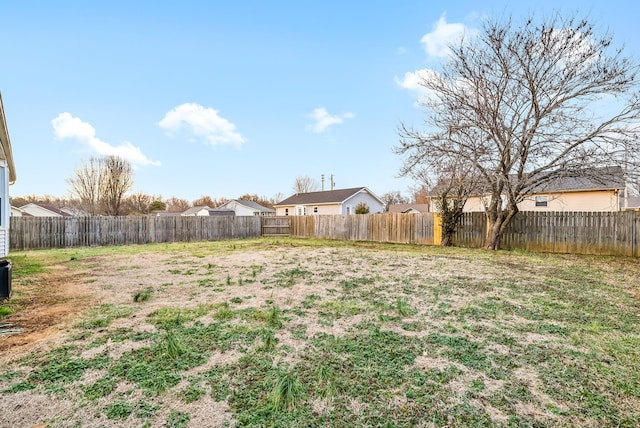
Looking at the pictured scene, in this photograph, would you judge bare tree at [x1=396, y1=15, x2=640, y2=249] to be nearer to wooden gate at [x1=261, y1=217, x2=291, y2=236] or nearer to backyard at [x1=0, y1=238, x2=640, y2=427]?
backyard at [x1=0, y1=238, x2=640, y2=427]

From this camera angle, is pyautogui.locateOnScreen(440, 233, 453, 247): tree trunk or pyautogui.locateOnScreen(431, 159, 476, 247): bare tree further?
pyautogui.locateOnScreen(440, 233, 453, 247): tree trunk

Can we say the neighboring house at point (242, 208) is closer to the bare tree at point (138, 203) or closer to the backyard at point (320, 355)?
the bare tree at point (138, 203)

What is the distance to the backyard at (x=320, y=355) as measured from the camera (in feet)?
6.16

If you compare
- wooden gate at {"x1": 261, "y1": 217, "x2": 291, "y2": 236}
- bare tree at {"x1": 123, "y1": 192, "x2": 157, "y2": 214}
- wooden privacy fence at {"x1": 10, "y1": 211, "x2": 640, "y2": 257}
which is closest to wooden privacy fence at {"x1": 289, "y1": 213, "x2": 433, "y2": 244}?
wooden privacy fence at {"x1": 10, "y1": 211, "x2": 640, "y2": 257}

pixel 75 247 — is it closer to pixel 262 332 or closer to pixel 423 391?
pixel 262 332

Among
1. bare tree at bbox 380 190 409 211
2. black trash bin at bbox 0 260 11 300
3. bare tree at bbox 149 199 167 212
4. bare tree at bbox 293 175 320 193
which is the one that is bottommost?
black trash bin at bbox 0 260 11 300

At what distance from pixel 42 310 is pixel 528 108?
1298cm

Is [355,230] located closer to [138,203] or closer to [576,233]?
[576,233]

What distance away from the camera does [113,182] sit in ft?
92.3

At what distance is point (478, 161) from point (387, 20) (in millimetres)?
6195

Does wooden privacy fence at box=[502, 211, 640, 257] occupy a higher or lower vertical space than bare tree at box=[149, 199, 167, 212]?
lower

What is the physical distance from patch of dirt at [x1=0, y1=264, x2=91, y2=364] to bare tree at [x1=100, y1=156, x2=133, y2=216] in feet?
83.4

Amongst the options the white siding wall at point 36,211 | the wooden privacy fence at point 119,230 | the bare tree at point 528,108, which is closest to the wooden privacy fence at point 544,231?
the bare tree at point 528,108

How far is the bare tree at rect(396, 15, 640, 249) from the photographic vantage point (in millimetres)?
9117
